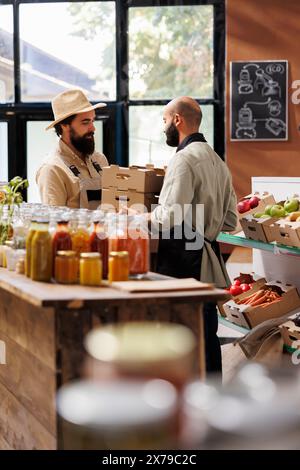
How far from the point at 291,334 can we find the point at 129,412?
334 cm

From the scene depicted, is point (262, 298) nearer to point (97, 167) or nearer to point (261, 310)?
point (261, 310)

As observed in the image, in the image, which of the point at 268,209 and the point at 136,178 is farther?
the point at 268,209

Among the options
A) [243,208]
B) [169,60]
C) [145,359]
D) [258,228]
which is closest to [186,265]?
[258,228]

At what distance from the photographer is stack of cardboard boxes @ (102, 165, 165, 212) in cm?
487

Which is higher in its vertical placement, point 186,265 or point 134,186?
point 134,186

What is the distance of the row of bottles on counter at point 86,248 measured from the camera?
3193mm

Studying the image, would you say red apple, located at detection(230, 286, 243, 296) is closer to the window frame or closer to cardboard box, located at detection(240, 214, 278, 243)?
cardboard box, located at detection(240, 214, 278, 243)

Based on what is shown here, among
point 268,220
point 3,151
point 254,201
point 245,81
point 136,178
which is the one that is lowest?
point 268,220

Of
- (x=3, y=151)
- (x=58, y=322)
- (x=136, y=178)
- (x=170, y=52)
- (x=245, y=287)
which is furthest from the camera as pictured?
(x=3, y=151)

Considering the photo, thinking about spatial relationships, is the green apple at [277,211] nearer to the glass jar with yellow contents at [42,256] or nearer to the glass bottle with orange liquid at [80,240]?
the glass bottle with orange liquid at [80,240]

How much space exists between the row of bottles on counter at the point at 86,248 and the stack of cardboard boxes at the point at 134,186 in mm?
1392

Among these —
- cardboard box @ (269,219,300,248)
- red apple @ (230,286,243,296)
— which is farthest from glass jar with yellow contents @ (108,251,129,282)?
red apple @ (230,286,243,296)

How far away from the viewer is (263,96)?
332 inches

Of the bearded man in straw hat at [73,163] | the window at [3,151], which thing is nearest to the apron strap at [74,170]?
the bearded man in straw hat at [73,163]
